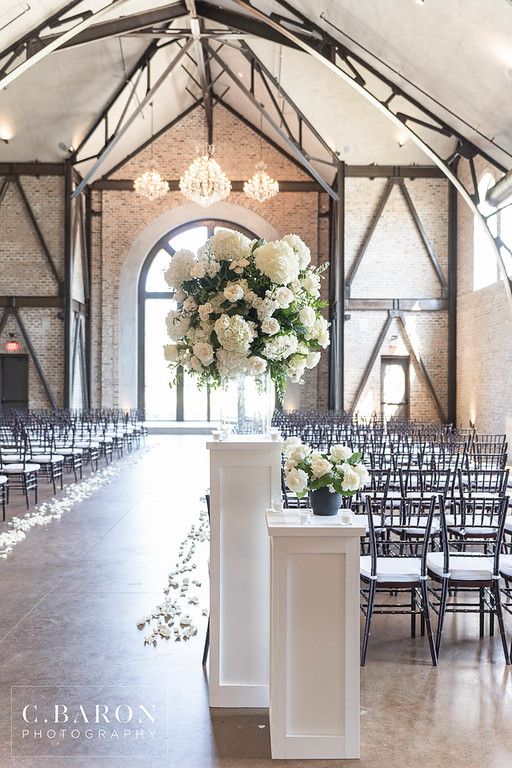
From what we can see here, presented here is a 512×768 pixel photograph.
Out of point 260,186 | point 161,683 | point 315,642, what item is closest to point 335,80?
point 260,186

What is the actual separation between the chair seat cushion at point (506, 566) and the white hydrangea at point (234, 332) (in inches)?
85.7

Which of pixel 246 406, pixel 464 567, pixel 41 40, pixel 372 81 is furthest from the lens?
pixel 372 81

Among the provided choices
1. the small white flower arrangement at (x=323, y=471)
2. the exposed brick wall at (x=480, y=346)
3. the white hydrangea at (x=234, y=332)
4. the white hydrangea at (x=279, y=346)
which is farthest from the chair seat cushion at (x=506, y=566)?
the exposed brick wall at (x=480, y=346)

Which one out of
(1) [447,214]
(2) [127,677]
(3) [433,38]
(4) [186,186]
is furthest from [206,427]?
(2) [127,677]

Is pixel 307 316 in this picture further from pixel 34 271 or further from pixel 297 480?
pixel 34 271

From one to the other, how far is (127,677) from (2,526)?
4.19m

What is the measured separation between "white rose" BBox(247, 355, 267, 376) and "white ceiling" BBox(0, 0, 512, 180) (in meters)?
6.81

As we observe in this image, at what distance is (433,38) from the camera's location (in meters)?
9.68

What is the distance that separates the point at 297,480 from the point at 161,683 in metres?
1.37

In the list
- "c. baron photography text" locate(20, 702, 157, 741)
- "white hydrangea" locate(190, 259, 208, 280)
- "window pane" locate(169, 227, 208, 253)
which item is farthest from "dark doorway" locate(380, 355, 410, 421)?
"c. baron photography text" locate(20, 702, 157, 741)

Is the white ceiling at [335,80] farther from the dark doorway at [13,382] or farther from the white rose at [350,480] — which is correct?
the white rose at [350,480]

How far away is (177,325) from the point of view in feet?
11.0

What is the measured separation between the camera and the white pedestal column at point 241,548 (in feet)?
10.8

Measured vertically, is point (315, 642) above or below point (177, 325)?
below
